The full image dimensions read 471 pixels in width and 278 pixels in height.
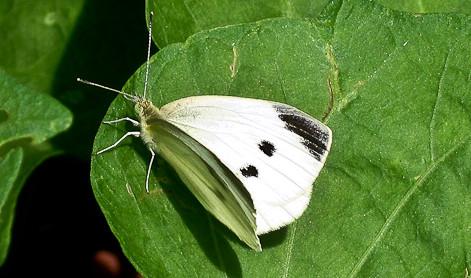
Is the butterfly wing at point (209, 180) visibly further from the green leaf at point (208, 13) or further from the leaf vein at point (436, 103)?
the leaf vein at point (436, 103)

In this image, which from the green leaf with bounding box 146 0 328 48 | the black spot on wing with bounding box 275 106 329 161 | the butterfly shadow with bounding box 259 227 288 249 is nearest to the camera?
the black spot on wing with bounding box 275 106 329 161

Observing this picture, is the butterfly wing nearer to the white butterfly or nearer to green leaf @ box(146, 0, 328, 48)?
the white butterfly

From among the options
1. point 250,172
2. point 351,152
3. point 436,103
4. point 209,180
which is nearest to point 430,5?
point 436,103

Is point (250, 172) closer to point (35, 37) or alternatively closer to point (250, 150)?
point (250, 150)

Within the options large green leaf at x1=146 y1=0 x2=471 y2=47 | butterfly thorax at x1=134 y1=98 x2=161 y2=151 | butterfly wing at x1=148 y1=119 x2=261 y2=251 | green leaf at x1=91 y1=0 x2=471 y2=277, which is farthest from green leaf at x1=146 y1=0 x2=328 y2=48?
butterfly wing at x1=148 y1=119 x2=261 y2=251

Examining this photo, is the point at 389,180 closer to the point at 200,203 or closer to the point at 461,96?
the point at 461,96

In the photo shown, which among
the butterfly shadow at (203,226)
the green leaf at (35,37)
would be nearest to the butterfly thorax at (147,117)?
the butterfly shadow at (203,226)

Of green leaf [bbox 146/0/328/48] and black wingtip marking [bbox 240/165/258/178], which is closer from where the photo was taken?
black wingtip marking [bbox 240/165/258/178]
